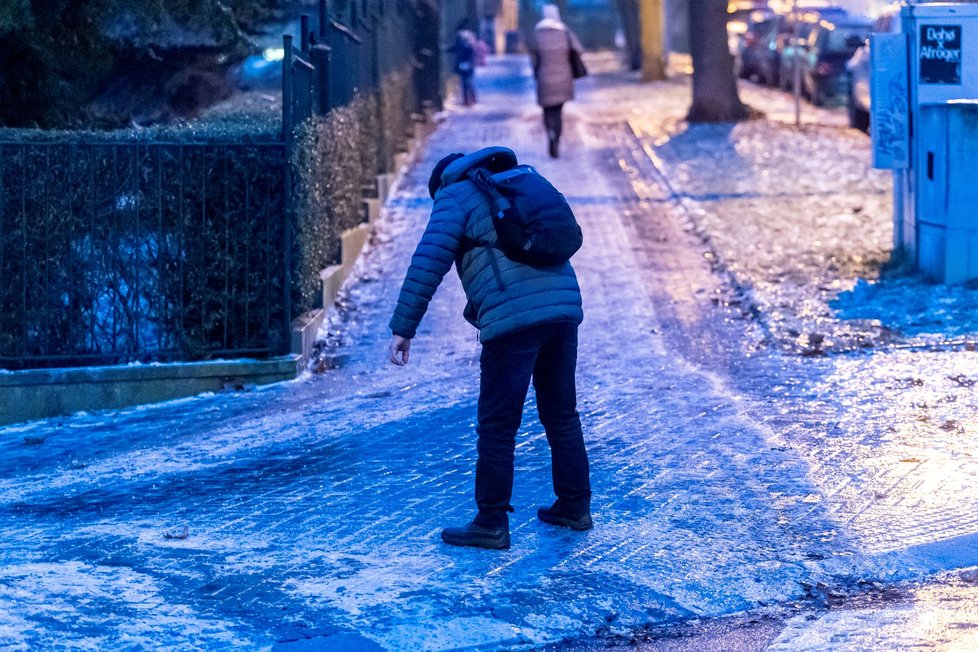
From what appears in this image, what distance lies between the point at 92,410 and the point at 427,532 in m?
3.65

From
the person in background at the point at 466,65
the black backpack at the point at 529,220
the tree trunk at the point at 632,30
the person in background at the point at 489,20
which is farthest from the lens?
the person in background at the point at 489,20

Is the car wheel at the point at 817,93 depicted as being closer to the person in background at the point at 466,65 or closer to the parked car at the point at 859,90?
the parked car at the point at 859,90

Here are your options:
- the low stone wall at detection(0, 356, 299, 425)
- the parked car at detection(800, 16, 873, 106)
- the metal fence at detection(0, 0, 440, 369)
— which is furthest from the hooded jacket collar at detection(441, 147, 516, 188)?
the parked car at detection(800, 16, 873, 106)

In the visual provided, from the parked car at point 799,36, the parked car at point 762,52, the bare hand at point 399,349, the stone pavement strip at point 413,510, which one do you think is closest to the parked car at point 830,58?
the parked car at point 799,36

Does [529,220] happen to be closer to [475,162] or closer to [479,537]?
[475,162]

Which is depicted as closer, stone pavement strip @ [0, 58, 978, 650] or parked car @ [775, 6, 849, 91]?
stone pavement strip @ [0, 58, 978, 650]

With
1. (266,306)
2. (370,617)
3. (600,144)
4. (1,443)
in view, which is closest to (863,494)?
(370,617)

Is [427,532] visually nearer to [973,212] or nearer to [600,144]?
[973,212]

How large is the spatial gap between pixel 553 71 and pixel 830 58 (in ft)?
32.9

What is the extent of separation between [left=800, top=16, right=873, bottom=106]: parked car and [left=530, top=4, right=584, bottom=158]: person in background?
9.03 meters

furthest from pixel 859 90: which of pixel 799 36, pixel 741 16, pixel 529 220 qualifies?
pixel 741 16

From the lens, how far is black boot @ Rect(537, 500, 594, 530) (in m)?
6.11

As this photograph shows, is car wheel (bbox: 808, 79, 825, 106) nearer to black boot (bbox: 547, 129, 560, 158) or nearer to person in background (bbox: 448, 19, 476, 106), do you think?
person in background (bbox: 448, 19, 476, 106)

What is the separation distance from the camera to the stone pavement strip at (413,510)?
5.25 metres
